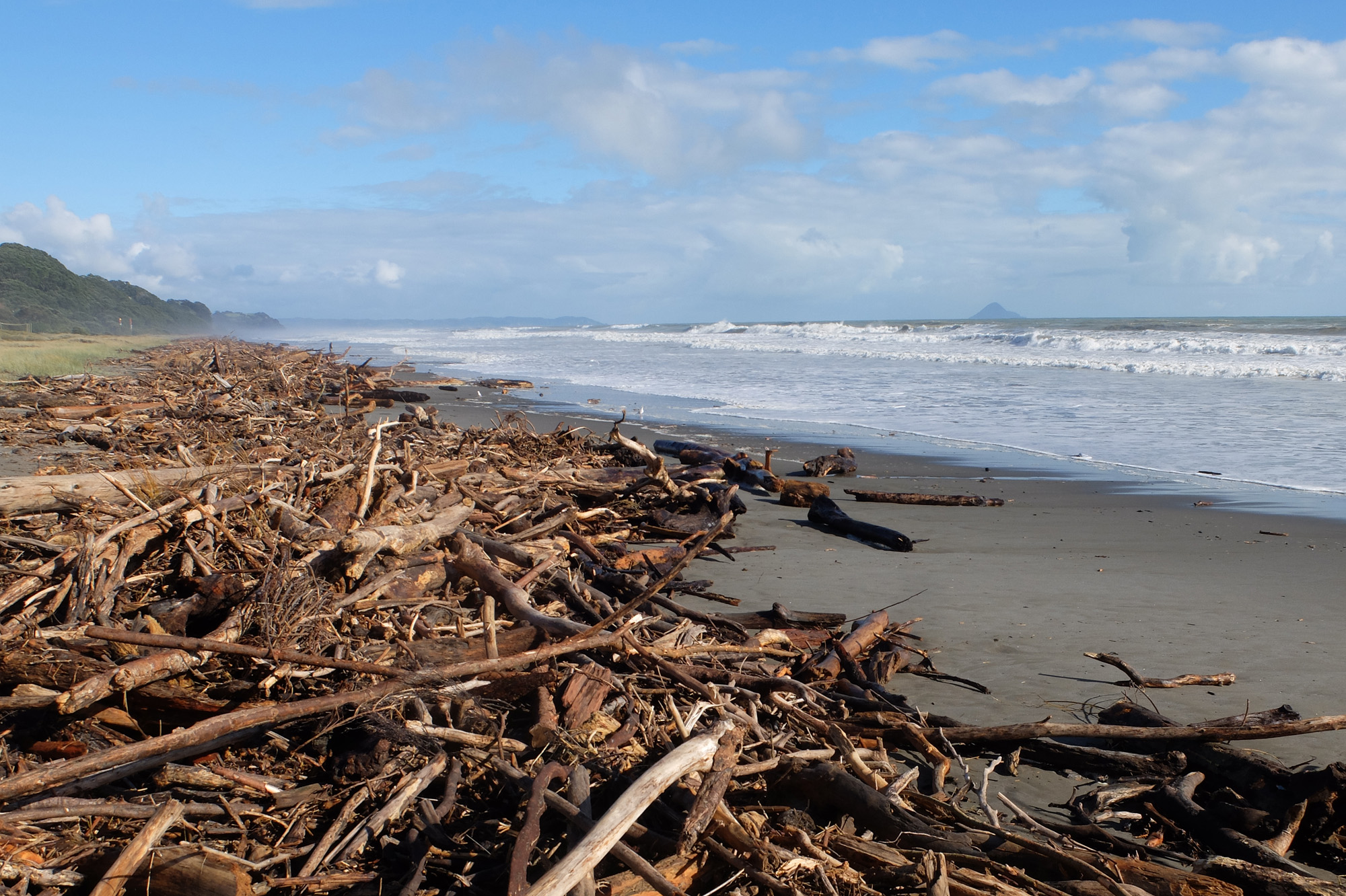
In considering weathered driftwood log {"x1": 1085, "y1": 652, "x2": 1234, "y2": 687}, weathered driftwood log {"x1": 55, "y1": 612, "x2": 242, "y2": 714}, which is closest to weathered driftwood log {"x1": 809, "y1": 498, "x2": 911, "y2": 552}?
weathered driftwood log {"x1": 1085, "y1": 652, "x2": 1234, "y2": 687}

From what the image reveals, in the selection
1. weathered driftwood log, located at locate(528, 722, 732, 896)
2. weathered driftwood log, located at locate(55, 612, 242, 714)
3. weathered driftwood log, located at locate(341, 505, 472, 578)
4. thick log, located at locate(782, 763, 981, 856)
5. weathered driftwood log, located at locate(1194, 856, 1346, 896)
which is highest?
weathered driftwood log, located at locate(341, 505, 472, 578)

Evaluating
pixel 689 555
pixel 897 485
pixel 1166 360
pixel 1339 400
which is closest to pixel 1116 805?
pixel 689 555

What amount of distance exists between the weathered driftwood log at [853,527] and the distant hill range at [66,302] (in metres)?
65.2

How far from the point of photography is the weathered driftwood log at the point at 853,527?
696cm

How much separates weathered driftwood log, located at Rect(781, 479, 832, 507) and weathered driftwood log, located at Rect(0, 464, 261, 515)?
5.27 m

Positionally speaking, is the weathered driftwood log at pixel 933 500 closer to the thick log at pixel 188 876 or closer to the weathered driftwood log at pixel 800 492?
the weathered driftwood log at pixel 800 492

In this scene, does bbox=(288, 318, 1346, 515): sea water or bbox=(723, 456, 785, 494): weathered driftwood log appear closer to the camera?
bbox=(723, 456, 785, 494): weathered driftwood log

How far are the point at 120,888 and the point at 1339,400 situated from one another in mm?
22661

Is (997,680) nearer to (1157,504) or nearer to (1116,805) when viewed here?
(1116,805)

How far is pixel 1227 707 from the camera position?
3.87 metres

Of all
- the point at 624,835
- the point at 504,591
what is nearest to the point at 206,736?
the point at 624,835

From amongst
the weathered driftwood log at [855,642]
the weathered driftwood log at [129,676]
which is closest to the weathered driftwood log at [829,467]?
the weathered driftwood log at [855,642]

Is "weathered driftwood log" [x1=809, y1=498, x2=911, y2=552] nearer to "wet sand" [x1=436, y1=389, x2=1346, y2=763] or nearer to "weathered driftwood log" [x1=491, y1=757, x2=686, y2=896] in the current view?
"wet sand" [x1=436, y1=389, x2=1346, y2=763]

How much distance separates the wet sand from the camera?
4031 millimetres
